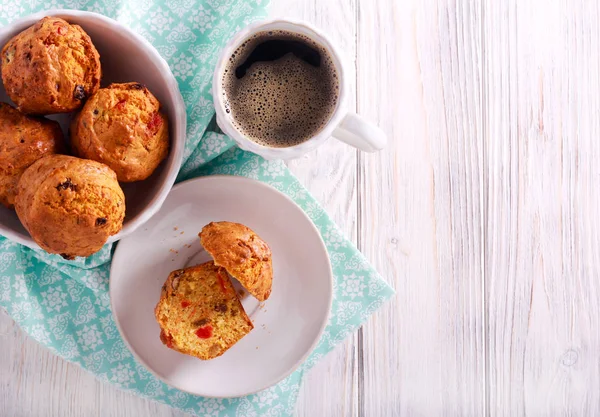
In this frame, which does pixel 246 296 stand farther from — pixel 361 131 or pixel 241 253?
pixel 361 131

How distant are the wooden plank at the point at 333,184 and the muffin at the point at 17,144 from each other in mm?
699

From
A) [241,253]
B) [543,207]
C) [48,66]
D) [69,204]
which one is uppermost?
[48,66]

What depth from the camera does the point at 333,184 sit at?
1736 mm

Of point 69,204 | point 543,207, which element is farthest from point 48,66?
point 543,207

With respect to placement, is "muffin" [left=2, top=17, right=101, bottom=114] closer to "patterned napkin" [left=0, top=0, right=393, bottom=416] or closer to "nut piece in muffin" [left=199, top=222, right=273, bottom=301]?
"patterned napkin" [left=0, top=0, right=393, bottom=416]

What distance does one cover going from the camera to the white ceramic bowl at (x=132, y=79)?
1.28m

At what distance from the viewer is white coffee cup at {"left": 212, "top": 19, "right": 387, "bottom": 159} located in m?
1.30

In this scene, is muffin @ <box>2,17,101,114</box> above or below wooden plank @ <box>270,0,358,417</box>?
above

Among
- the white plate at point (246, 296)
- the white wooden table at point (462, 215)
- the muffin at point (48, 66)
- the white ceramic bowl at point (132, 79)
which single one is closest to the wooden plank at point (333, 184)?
the white wooden table at point (462, 215)

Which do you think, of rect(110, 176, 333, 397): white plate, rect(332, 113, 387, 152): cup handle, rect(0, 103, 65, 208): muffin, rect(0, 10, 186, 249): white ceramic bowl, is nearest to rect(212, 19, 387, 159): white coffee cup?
rect(332, 113, 387, 152): cup handle

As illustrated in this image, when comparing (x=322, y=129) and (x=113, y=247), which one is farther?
(x=113, y=247)

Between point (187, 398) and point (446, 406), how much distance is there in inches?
30.2

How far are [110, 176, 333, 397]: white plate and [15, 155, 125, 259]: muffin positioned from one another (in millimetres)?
340

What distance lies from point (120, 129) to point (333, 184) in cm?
69
